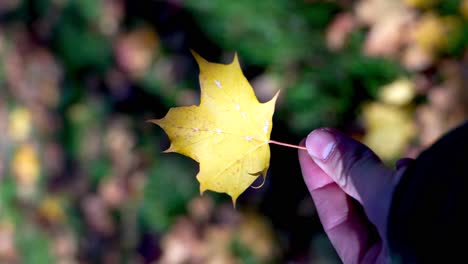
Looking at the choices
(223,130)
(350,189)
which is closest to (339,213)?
(350,189)

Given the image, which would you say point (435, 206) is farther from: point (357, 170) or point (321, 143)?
point (321, 143)

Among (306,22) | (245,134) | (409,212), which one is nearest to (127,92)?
(306,22)

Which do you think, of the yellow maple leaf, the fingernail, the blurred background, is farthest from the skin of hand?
the blurred background

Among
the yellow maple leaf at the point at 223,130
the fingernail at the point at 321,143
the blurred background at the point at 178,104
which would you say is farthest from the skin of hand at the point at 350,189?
the blurred background at the point at 178,104

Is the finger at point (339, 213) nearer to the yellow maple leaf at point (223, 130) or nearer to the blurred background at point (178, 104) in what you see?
the yellow maple leaf at point (223, 130)

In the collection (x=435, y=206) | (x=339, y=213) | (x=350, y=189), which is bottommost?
(x=339, y=213)

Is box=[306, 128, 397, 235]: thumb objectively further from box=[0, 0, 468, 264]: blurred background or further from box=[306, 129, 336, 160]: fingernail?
box=[0, 0, 468, 264]: blurred background
